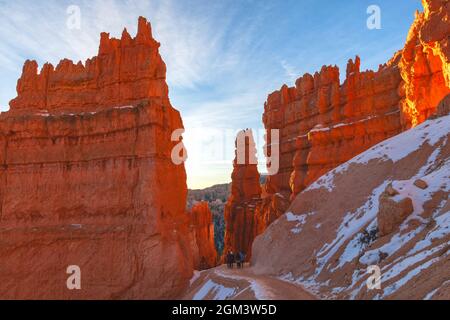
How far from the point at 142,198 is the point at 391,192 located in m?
16.7

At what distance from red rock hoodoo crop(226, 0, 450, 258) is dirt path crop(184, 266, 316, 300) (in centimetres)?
2289

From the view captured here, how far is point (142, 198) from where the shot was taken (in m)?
28.1

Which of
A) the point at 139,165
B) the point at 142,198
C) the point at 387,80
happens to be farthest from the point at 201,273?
the point at 387,80

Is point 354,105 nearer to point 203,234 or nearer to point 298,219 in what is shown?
point 298,219

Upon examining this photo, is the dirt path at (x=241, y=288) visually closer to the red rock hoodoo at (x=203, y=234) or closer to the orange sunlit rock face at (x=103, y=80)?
the orange sunlit rock face at (x=103, y=80)

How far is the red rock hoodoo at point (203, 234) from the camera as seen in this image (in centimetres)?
5588

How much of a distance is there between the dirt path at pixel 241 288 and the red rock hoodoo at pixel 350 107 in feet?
75.1

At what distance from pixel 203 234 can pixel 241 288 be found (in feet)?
124

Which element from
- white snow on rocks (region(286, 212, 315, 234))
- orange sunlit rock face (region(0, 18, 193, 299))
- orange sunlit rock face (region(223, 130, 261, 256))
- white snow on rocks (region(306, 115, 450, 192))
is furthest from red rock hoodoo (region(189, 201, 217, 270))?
white snow on rocks (region(306, 115, 450, 192))

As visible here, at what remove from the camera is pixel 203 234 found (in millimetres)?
58469

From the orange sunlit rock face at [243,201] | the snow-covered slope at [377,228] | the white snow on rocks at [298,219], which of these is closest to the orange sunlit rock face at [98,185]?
the snow-covered slope at [377,228]

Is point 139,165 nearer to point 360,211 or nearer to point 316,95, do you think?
point 360,211

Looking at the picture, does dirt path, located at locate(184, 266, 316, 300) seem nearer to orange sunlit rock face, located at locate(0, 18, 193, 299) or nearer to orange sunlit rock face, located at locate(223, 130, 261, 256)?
orange sunlit rock face, located at locate(0, 18, 193, 299)

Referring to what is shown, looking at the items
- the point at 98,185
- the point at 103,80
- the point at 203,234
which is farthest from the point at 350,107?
the point at 98,185
